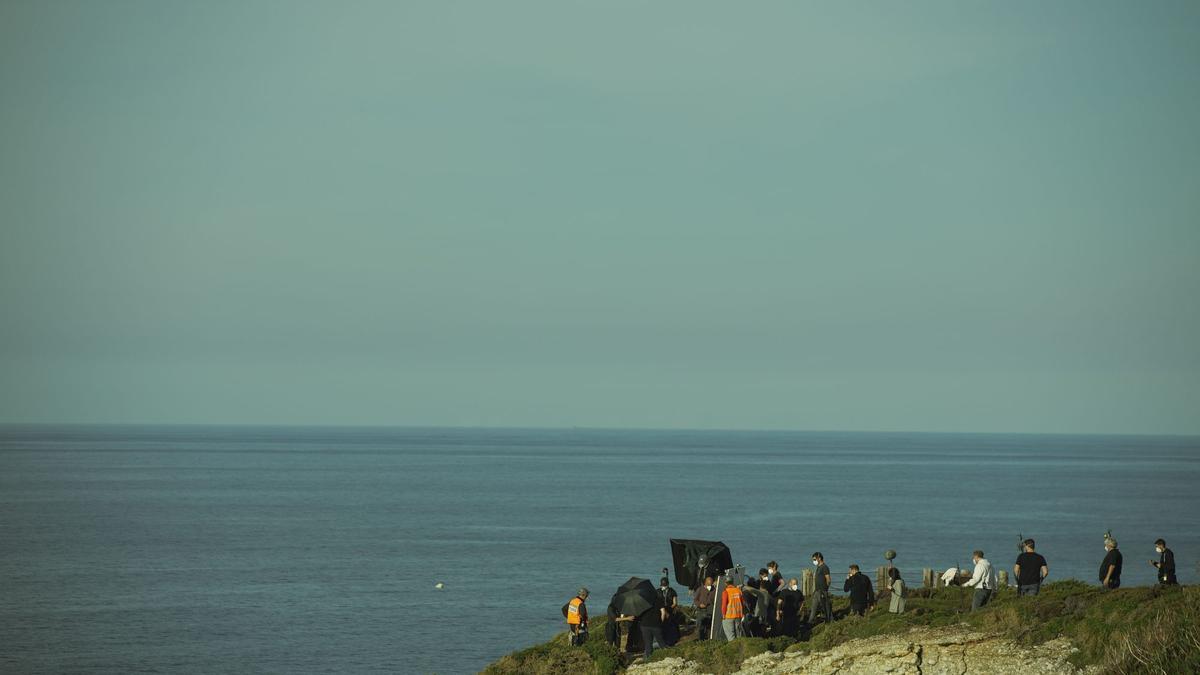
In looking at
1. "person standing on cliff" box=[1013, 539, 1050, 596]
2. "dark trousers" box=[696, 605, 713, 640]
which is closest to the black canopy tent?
"dark trousers" box=[696, 605, 713, 640]

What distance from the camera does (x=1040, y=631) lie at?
24.5 metres

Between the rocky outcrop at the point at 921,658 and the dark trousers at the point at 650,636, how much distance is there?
3.32 ft

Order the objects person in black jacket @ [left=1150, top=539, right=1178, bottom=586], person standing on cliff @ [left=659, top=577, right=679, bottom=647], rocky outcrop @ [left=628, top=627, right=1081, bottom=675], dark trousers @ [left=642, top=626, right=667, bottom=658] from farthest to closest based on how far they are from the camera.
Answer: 1. person standing on cliff @ [left=659, top=577, right=679, bottom=647]
2. dark trousers @ [left=642, top=626, right=667, bottom=658]
3. person in black jacket @ [left=1150, top=539, right=1178, bottom=586]
4. rocky outcrop @ [left=628, top=627, right=1081, bottom=675]

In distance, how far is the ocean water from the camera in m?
53.9

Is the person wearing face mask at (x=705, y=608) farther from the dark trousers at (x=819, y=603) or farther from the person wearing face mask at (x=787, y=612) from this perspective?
the dark trousers at (x=819, y=603)

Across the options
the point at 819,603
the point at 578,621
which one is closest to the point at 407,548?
the point at 578,621

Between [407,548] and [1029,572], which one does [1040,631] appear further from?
[407,548]

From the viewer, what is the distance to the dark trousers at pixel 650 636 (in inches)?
1094

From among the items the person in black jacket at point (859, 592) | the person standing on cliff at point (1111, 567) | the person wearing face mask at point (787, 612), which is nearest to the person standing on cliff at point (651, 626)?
the person wearing face mask at point (787, 612)

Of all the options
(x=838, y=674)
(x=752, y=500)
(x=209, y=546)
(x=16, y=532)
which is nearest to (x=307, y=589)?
(x=209, y=546)

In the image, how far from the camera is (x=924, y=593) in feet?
108

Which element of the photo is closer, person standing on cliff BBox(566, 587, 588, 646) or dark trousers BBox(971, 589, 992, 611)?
dark trousers BBox(971, 589, 992, 611)

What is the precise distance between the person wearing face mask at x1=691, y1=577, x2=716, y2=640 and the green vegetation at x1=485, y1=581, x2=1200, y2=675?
89 centimetres

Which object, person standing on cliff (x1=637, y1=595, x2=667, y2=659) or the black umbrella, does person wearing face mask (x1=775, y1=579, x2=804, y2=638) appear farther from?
the black umbrella
